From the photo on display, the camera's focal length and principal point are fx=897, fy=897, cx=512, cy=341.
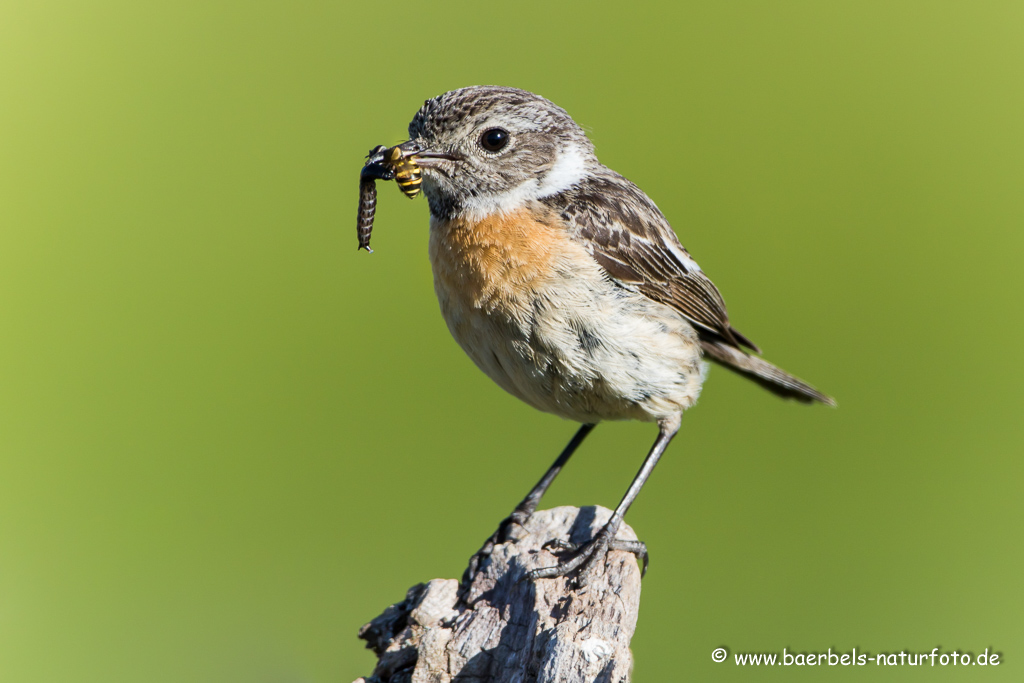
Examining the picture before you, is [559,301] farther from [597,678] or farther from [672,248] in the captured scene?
[597,678]

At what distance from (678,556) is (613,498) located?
0.70 metres

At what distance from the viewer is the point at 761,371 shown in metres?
5.57

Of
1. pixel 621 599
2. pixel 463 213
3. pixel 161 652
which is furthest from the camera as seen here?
pixel 161 652

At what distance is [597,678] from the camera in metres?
3.24

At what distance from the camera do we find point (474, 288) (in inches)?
169

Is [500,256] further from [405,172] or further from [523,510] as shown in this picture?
[523,510]

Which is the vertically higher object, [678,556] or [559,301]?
[678,556]

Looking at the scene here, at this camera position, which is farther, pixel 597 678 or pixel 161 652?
pixel 161 652

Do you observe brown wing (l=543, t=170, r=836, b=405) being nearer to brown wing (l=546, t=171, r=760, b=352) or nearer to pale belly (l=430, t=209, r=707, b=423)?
brown wing (l=546, t=171, r=760, b=352)

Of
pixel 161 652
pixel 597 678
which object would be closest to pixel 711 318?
pixel 597 678

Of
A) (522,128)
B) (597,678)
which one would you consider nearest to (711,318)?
(522,128)

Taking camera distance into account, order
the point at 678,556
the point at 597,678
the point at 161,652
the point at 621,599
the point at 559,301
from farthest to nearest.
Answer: the point at 678,556
the point at 161,652
the point at 559,301
the point at 621,599
the point at 597,678

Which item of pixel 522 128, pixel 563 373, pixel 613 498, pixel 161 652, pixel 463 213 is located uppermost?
pixel 613 498

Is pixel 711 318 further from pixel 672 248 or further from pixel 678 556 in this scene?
pixel 678 556
